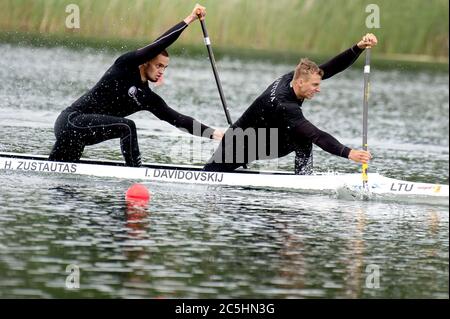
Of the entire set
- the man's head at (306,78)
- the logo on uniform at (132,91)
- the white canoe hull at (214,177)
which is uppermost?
the man's head at (306,78)

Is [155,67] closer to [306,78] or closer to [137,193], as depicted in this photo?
[137,193]

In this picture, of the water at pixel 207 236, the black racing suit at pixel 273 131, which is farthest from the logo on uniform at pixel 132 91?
the black racing suit at pixel 273 131

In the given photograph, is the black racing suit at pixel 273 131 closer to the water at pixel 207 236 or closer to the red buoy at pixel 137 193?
the water at pixel 207 236

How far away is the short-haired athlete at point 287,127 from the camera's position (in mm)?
20078

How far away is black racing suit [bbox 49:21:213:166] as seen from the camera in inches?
819

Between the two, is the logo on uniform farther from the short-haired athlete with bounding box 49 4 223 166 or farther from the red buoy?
the red buoy

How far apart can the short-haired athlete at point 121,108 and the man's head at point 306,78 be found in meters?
1.78

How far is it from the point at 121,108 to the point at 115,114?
19 cm

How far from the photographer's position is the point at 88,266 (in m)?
14.5

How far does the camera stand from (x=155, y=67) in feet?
67.9

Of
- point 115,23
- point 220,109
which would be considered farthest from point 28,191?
point 115,23

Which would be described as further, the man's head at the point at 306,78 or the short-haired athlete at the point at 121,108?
the short-haired athlete at the point at 121,108

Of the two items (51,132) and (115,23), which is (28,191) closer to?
(51,132)

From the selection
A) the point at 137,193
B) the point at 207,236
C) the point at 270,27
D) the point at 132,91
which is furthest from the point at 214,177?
the point at 270,27
